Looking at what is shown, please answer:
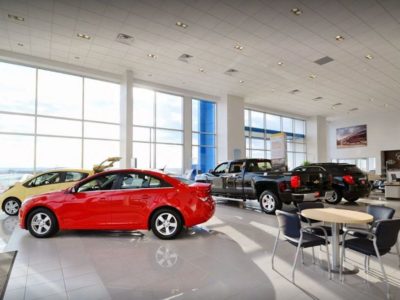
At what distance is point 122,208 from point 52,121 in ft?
29.4

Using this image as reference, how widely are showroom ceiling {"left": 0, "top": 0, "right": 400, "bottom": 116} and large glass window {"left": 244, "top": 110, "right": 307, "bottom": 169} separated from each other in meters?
5.40

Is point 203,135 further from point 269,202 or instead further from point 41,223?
point 41,223

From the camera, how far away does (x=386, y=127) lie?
20172mm

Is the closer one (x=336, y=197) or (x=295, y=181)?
(x=295, y=181)

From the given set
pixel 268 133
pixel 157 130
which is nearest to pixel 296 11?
pixel 157 130

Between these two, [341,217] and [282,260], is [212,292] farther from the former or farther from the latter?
[341,217]

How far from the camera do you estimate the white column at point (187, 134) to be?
15.6 m

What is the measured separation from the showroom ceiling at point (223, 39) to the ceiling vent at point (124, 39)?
32 millimetres

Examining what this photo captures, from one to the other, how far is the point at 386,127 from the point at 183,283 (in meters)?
22.3

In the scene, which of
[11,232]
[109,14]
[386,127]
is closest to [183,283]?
[11,232]

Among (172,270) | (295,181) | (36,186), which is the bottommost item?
(172,270)

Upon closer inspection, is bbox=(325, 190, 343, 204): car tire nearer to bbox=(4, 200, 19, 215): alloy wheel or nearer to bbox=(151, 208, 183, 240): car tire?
bbox=(151, 208, 183, 240): car tire

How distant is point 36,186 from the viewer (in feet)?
23.4

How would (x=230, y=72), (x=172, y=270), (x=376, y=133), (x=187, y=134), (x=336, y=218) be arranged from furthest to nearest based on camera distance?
(x=376, y=133) < (x=187, y=134) < (x=230, y=72) < (x=172, y=270) < (x=336, y=218)
